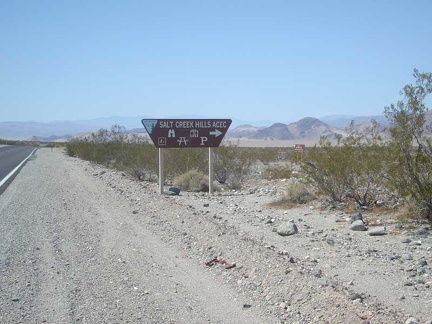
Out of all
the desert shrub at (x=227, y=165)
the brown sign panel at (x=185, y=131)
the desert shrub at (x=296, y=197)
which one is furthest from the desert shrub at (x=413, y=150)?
the desert shrub at (x=227, y=165)

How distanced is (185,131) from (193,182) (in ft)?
10.6

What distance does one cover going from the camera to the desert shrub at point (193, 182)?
2117 cm

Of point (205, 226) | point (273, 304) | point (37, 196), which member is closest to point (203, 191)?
point (37, 196)

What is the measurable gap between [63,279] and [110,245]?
7.52ft

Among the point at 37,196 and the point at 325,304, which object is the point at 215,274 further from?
the point at 37,196

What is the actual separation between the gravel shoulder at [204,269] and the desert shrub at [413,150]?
0.71 metres

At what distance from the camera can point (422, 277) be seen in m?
7.46

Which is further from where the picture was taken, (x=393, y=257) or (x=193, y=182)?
(x=193, y=182)

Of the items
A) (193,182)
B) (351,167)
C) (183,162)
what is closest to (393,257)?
(351,167)

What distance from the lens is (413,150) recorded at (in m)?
11.3

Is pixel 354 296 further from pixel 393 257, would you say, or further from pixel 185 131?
pixel 185 131

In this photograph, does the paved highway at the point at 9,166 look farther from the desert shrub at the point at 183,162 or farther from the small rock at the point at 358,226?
the small rock at the point at 358,226

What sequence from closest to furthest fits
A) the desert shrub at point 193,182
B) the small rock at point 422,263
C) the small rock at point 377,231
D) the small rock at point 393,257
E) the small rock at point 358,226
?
1. the small rock at point 422,263
2. the small rock at point 393,257
3. the small rock at point 377,231
4. the small rock at point 358,226
5. the desert shrub at point 193,182

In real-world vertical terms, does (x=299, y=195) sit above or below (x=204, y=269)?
above
